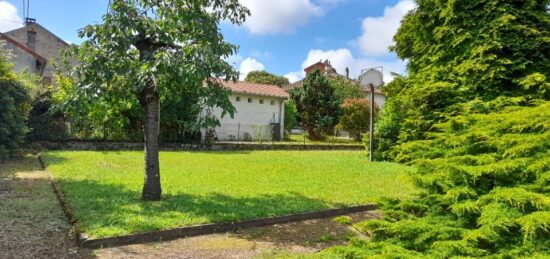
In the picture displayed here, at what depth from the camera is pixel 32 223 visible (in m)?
5.61

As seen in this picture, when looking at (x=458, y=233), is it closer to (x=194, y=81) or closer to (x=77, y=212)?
(x=194, y=81)

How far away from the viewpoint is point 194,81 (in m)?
5.80

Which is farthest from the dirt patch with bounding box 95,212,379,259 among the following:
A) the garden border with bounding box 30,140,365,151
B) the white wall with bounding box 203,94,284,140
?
the white wall with bounding box 203,94,284,140

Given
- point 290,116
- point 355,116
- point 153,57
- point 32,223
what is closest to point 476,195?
point 153,57

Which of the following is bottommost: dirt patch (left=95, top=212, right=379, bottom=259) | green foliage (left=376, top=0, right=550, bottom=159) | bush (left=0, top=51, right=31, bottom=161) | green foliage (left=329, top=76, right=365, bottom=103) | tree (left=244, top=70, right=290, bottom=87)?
dirt patch (left=95, top=212, right=379, bottom=259)

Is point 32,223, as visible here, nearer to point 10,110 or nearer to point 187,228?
point 187,228

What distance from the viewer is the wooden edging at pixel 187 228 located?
15.9ft

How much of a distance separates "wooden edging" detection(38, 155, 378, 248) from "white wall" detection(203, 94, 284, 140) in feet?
50.5

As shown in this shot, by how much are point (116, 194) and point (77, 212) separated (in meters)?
1.35

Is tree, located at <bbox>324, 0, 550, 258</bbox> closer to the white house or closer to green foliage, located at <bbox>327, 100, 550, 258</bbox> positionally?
green foliage, located at <bbox>327, 100, 550, 258</bbox>

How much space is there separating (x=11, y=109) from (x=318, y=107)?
1814 cm

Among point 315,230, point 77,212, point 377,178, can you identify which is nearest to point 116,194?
point 77,212

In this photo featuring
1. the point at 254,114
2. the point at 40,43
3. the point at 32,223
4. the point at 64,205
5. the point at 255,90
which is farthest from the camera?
the point at 40,43

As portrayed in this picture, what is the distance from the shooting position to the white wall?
22797 millimetres
